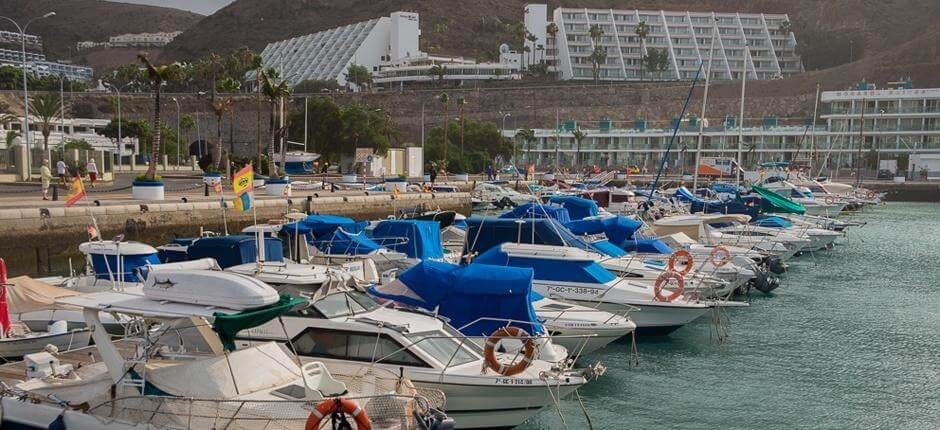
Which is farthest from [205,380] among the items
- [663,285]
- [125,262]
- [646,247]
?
[646,247]

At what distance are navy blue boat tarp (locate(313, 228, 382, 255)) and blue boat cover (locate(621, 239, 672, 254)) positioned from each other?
8840mm

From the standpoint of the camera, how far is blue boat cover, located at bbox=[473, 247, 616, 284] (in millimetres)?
22219

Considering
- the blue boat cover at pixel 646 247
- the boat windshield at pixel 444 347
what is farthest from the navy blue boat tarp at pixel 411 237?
the boat windshield at pixel 444 347

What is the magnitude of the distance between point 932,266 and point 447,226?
2353 centimetres

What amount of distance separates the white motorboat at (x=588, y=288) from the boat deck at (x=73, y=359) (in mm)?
10565

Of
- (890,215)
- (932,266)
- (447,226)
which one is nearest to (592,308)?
(447,226)

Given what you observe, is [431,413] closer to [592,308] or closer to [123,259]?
[592,308]

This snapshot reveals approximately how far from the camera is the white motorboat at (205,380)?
37.2ft

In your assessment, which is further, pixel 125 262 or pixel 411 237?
pixel 411 237

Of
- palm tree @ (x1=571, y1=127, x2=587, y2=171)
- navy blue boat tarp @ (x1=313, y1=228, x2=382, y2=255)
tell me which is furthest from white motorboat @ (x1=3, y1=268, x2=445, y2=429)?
palm tree @ (x1=571, y1=127, x2=587, y2=171)

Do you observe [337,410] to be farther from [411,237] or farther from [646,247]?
[646,247]

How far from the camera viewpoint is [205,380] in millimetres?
11641

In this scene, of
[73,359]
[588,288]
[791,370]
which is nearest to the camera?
[73,359]

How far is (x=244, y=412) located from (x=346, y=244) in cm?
1595
